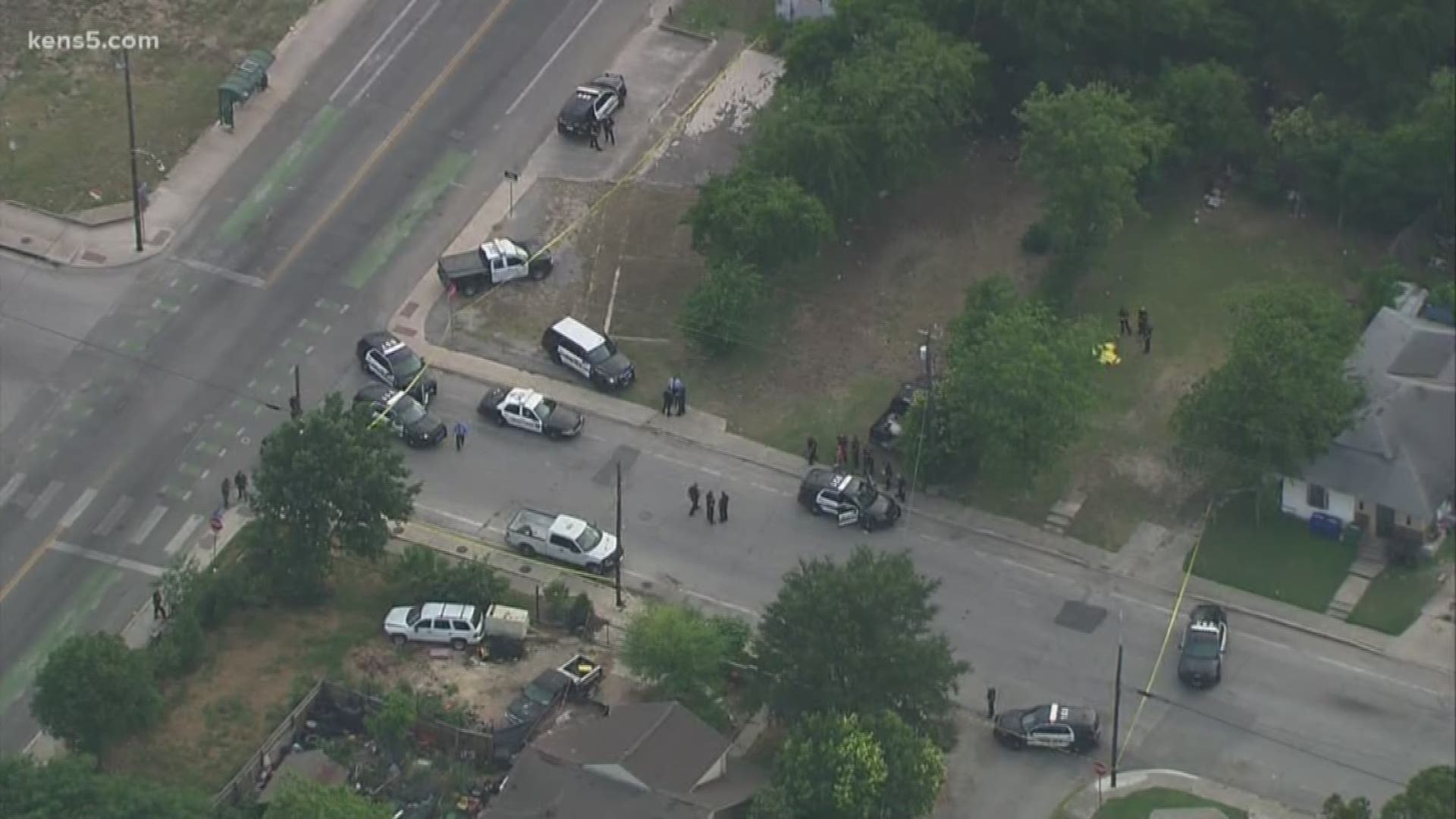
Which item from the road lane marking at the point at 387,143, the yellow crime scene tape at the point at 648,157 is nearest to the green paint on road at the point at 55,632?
the road lane marking at the point at 387,143

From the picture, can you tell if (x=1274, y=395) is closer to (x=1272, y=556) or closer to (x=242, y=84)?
(x=1272, y=556)

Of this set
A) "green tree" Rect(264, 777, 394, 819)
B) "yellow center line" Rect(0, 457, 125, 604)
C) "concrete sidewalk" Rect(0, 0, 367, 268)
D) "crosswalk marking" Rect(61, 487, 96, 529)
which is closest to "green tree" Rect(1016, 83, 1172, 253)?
"concrete sidewalk" Rect(0, 0, 367, 268)

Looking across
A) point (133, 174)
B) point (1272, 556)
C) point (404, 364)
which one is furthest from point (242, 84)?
point (1272, 556)

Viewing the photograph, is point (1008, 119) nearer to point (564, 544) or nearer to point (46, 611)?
point (564, 544)

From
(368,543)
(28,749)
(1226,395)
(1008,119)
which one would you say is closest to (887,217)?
(1008,119)

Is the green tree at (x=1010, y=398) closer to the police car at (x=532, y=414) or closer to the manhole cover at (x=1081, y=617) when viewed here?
the manhole cover at (x=1081, y=617)
